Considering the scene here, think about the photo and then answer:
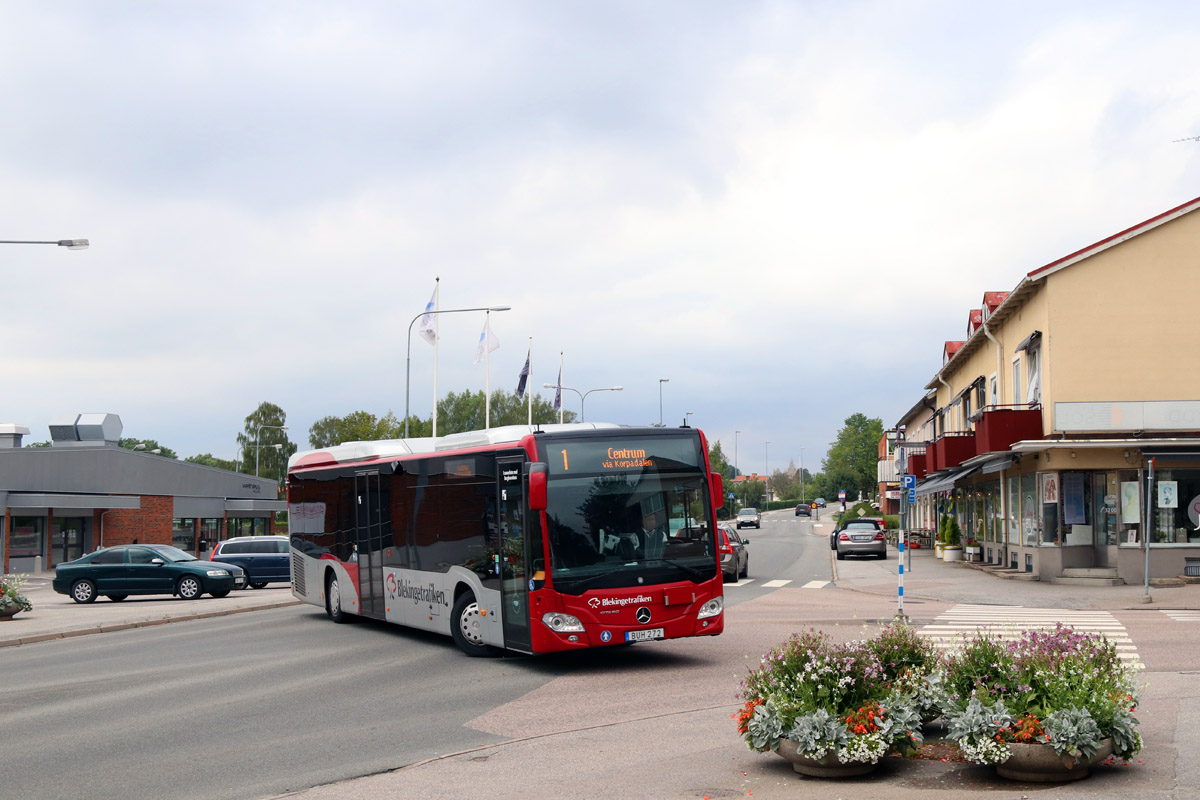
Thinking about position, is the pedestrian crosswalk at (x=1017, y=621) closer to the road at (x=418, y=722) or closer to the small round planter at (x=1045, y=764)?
the road at (x=418, y=722)

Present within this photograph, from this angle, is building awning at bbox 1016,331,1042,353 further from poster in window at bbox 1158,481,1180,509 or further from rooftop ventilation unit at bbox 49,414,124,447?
rooftop ventilation unit at bbox 49,414,124,447

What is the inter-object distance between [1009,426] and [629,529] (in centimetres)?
1772

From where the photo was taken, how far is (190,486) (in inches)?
2074

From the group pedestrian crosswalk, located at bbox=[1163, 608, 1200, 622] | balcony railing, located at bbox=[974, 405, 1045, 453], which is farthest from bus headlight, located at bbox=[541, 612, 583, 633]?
balcony railing, located at bbox=[974, 405, 1045, 453]

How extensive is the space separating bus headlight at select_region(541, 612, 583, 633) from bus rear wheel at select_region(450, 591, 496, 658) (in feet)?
5.92

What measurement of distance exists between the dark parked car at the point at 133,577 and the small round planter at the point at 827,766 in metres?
23.1

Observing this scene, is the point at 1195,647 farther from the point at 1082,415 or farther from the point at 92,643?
the point at 92,643

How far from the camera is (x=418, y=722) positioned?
10.1 meters

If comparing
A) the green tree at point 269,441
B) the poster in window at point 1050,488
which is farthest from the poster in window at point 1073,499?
the green tree at point 269,441

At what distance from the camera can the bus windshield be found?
12.6 metres

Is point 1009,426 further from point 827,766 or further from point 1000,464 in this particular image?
point 827,766

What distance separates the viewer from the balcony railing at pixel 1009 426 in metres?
27.3

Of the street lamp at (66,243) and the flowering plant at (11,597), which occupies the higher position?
the street lamp at (66,243)

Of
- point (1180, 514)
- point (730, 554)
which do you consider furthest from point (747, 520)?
point (1180, 514)
